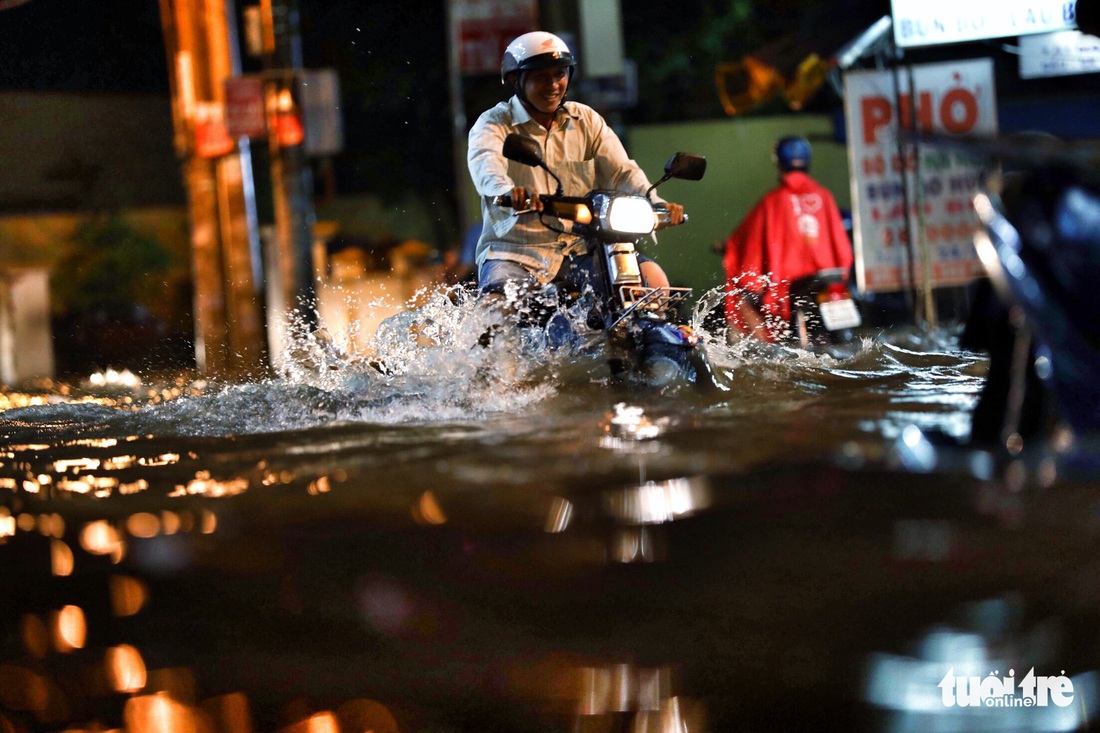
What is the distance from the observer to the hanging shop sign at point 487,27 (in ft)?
40.0

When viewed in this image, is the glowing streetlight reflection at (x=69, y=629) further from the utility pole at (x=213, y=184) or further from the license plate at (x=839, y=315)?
the utility pole at (x=213, y=184)

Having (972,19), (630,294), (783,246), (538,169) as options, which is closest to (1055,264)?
(630,294)

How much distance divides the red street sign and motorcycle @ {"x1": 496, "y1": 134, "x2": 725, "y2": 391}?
9592 mm

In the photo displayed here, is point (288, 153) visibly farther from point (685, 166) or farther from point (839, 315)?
point (685, 166)

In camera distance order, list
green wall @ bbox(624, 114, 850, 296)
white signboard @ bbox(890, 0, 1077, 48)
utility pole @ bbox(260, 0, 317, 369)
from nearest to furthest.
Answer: white signboard @ bbox(890, 0, 1077, 48)
utility pole @ bbox(260, 0, 317, 369)
green wall @ bbox(624, 114, 850, 296)

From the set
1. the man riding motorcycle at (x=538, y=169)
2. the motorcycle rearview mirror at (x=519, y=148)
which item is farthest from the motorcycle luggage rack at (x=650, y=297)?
the motorcycle rearview mirror at (x=519, y=148)

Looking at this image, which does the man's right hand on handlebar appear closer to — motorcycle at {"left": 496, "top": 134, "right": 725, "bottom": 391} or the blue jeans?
motorcycle at {"left": 496, "top": 134, "right": 725, "bottom": 391}

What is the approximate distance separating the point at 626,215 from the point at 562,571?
224 centimetres

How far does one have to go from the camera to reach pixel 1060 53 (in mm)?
10273

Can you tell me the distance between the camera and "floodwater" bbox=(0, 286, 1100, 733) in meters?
2.87

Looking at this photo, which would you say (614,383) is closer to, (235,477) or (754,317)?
(235,477)

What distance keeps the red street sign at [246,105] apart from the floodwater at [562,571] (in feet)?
32.0

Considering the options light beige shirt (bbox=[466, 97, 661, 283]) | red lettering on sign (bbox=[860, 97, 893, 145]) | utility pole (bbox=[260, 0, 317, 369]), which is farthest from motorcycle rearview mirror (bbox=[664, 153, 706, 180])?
utility pole (bbox=[260, 0, 317, 369])

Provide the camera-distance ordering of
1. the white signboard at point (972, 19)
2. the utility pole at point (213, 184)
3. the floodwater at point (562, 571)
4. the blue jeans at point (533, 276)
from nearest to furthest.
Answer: the floodwater at point (562, 571)
the blue jeans at point (533, 276)
the white signboard at point (972, 19)
the utility pole at point (213, 184)
